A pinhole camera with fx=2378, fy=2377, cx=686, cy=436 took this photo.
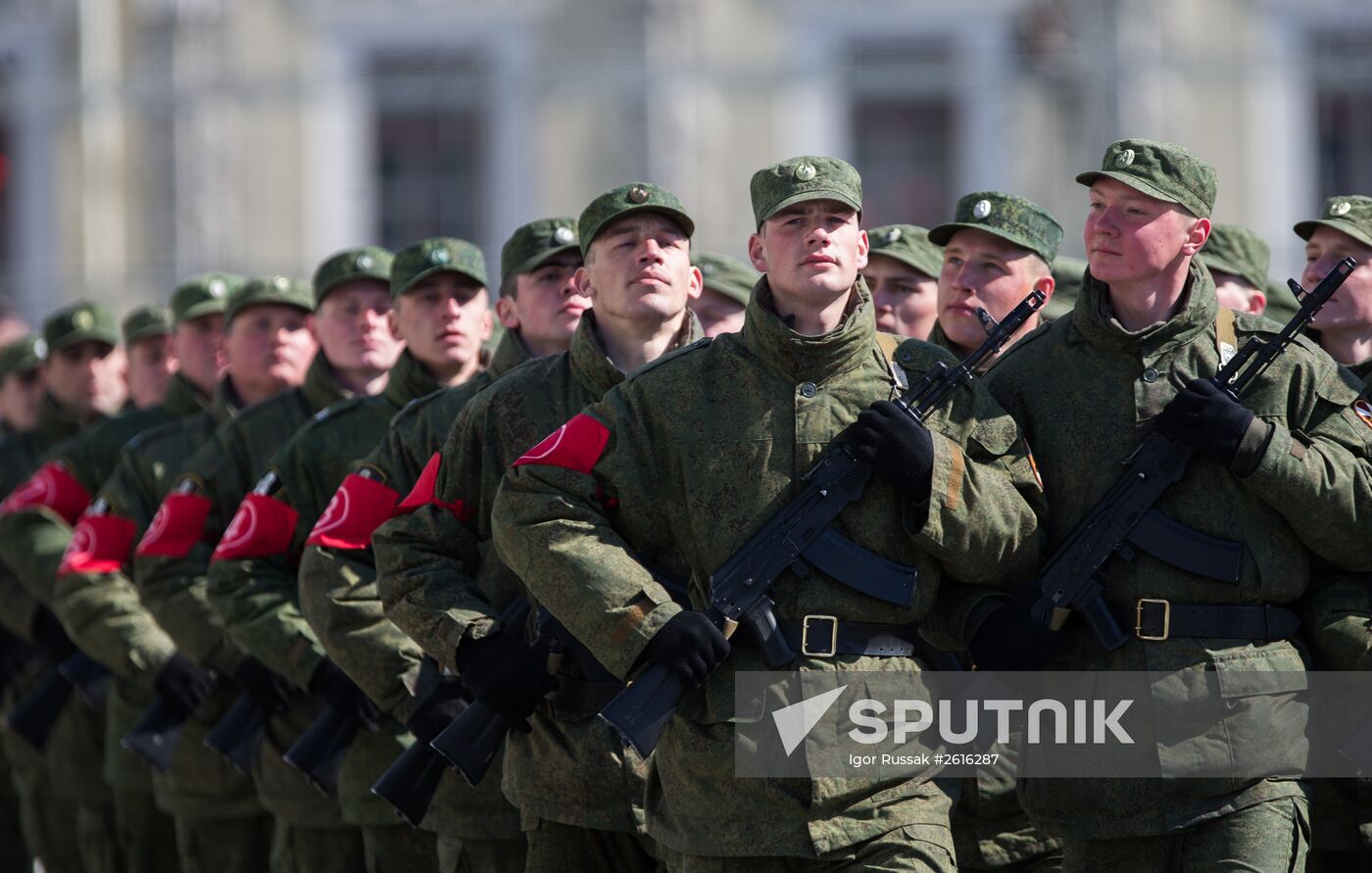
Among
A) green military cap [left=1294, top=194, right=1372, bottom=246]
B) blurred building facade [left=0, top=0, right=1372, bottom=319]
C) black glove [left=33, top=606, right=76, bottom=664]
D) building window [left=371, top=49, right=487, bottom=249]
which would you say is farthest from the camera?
building window [left=371, top=49, right=487, bottom=249]

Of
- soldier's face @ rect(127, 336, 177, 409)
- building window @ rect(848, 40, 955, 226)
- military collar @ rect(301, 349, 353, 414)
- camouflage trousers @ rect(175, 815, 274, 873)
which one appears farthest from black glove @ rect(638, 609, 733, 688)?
building window @ rect(848, 40, 955, 226)

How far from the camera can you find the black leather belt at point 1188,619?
5680 mm

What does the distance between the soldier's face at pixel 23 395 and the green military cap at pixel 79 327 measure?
90 cm

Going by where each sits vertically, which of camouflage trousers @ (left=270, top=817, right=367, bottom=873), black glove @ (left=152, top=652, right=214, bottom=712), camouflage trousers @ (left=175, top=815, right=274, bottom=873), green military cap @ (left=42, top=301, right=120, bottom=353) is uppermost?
green military cap @ (left=42, top=301, right=120, bottom=353)

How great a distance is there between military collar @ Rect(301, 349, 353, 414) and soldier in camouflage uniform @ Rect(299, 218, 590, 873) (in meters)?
1.08

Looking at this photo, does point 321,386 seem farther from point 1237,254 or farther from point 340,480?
point 1237,254

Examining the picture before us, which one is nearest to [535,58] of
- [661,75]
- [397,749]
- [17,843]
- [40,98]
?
[661,75]

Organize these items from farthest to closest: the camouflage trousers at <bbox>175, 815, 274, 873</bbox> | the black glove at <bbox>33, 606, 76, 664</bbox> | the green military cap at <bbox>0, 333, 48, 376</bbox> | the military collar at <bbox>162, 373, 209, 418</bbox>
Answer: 1. the green military cap at <bbox>0, 333, 48, 376</bbox>
2. the black glove at <bbox>33, 606, 76, 664</bbox>
3. the military collar at <bbox>162, 373, 209, 418</bbox>
4. the camouflage trousers at <bbox>175, 815, 274, 873</bbox>

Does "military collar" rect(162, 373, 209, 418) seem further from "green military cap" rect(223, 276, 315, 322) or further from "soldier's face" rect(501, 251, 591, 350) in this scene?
"soldier's face" rect(501, 251, 591, 350)

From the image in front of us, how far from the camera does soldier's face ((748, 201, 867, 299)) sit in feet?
18.4

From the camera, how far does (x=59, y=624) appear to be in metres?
10.4

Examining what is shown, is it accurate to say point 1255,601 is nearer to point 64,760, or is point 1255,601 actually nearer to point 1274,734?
point 1274,734

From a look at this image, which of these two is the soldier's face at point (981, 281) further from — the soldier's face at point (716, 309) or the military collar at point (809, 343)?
the military collar at point (809, 343)

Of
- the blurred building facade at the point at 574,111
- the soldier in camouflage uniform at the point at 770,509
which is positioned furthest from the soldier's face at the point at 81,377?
the blurred building facade at the point at 574,111
